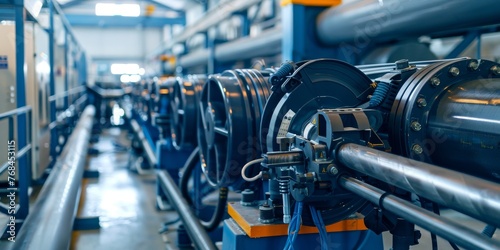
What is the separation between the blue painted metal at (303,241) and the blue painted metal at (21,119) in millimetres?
1596

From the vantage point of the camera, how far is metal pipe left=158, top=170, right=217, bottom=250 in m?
2.37

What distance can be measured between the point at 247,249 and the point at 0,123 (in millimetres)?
2346

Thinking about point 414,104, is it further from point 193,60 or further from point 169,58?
point 169,58

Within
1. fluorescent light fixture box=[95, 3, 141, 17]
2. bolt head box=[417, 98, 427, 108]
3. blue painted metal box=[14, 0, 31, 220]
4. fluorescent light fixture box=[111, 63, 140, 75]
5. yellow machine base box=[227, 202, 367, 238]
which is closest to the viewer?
bolt head box=[417, 98, 427, 108]

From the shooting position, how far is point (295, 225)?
128 cm

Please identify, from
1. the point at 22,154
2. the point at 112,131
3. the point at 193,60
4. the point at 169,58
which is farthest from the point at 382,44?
the point at 112,131

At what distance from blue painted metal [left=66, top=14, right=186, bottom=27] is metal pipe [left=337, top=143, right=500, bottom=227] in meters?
14.4

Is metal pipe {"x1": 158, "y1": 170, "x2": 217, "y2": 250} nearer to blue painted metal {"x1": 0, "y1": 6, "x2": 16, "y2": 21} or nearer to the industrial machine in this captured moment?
the industrial machine

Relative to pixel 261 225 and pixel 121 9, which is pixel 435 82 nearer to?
pixel 261 225

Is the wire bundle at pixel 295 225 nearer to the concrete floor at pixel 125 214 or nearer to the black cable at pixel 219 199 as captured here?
the black cable at pixel 219 199

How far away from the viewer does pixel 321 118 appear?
3.78 feet

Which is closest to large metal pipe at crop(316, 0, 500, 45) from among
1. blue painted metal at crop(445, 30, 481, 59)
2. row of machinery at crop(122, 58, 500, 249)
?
row of machinery at crop(122, 58, 500, 249)

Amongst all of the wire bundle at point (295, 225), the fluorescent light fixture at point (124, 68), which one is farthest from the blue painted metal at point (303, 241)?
the fluorescent light fixture at point (124, 68)

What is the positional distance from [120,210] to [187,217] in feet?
5.18
